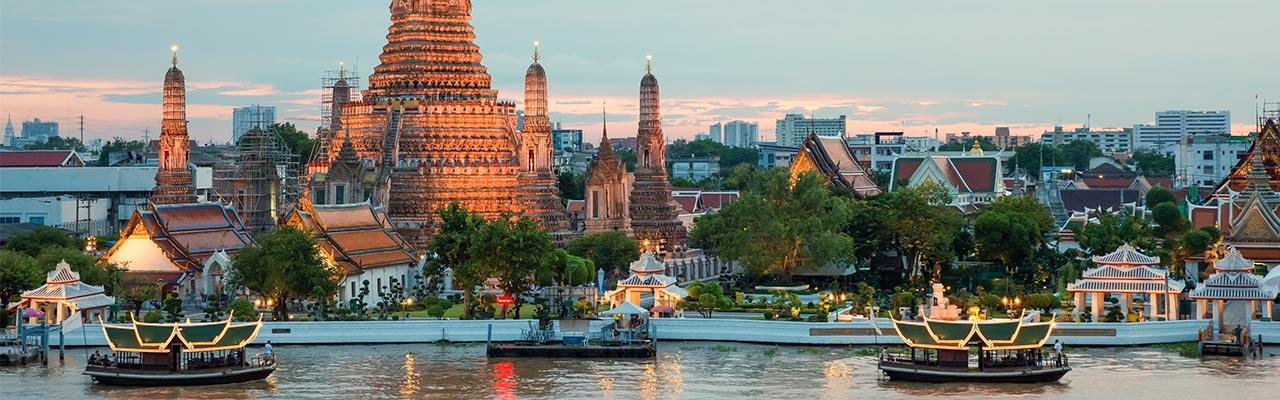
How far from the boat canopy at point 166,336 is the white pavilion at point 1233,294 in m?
26.8

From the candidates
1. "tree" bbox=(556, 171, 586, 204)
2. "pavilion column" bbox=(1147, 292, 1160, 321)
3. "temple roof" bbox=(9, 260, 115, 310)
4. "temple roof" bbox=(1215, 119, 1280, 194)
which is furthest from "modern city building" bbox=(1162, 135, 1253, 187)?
"temple roof" bbox=(9, 260, 115, 310)

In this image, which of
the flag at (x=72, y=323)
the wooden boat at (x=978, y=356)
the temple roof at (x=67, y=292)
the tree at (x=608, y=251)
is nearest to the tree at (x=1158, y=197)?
the tree at (x=608, y=251)

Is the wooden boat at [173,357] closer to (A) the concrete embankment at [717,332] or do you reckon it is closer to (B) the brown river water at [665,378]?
(B) the brown river water at [665,378]

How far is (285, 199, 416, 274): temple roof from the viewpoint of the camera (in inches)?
2771

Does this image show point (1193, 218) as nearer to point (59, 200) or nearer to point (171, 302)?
point (171, 302)

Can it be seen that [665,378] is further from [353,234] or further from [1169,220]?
[1169,220]

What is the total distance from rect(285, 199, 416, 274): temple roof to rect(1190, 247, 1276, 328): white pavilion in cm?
2649

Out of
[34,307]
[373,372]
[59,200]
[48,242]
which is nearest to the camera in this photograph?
[373,372]

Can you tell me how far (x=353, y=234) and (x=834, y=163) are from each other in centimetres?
4045

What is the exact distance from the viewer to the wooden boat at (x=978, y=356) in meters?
51.5

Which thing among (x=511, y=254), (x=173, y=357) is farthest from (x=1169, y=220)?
(x=173, y=357)

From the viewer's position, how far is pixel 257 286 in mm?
64188

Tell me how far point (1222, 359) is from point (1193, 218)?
2833cm

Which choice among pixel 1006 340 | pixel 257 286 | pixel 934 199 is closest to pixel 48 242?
pixel 257 286
